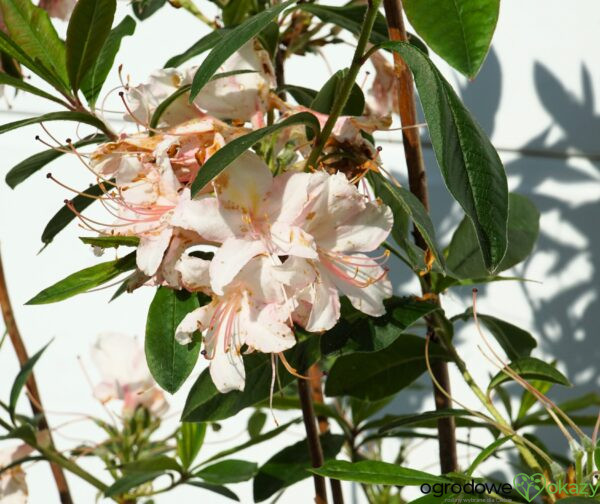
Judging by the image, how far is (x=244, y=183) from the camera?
0.53 metres

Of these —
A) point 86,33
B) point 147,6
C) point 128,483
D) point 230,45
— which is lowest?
point 128,483

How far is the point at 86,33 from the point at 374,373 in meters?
0.40

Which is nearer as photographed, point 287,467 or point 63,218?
point 63,218

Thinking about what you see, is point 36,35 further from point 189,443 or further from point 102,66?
point 189,443

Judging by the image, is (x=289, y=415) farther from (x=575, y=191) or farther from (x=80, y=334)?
(x=575, y=191)

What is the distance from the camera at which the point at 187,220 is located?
514mm

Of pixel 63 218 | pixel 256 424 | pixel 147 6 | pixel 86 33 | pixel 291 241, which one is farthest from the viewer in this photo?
pixel 256 424

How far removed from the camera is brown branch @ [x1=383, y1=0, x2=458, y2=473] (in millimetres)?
676

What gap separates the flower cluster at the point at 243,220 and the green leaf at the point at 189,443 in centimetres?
48

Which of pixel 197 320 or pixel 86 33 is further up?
pixel 86 33

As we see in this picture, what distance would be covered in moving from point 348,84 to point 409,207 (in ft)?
0.30

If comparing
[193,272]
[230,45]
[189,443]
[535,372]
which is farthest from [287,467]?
[230,45]

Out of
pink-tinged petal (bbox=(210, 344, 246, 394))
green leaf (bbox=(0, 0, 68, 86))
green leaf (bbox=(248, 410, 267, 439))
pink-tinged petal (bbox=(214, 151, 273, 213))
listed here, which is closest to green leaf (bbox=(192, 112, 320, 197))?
pink-tinged petal (bbox=(214, 151, 273, 213))

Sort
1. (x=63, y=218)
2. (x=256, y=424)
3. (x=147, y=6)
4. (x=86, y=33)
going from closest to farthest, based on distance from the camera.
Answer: (x=86, y=33), (x=63, y=218), (x=147, y=6), (x=256, y=424)
